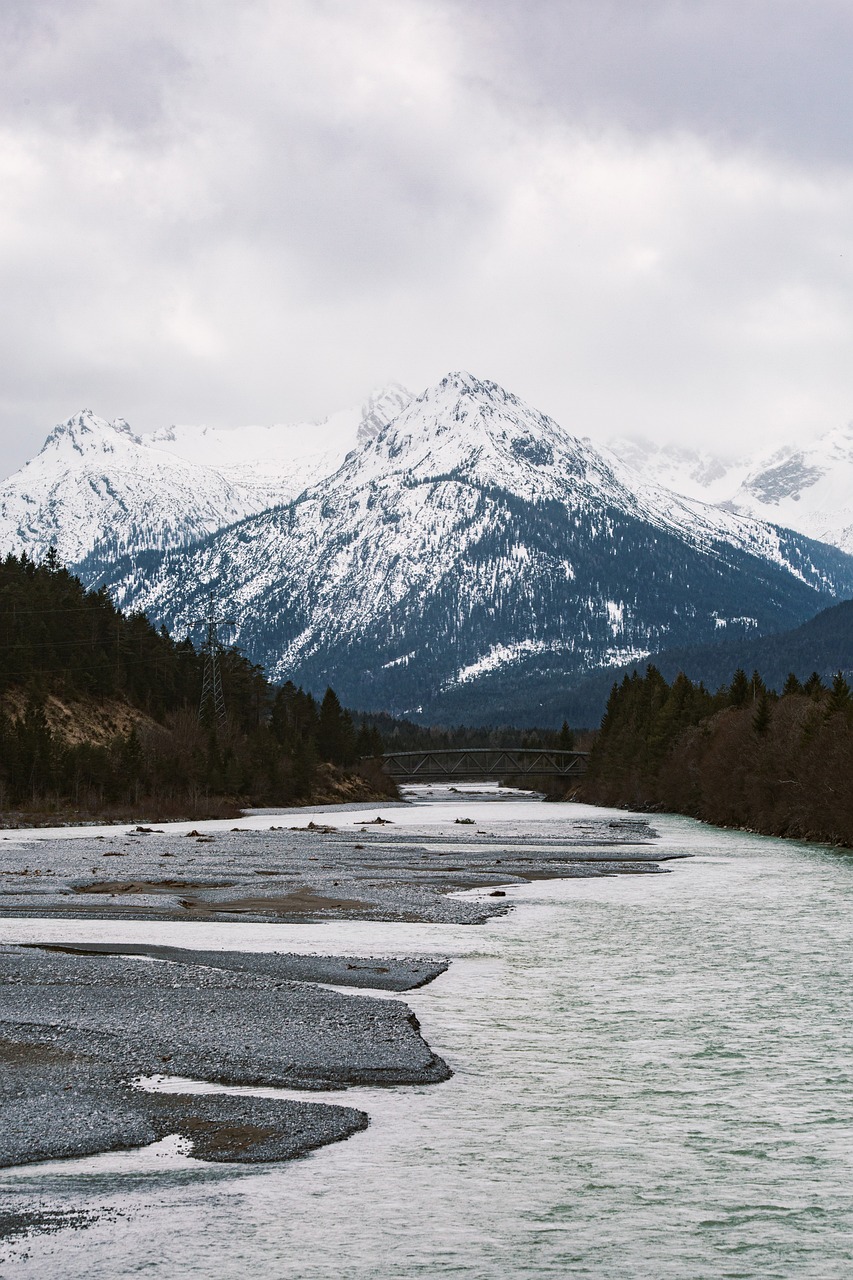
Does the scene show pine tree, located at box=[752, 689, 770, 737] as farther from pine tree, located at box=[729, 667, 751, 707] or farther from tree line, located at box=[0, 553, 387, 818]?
tree line, located at box=[0, 553, 387, 818]

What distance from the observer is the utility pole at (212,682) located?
15944 cm

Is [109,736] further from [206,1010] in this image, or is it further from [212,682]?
[206,1010]

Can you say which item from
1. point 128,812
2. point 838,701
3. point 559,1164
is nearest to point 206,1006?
point 559,1164

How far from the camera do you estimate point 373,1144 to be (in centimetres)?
1703

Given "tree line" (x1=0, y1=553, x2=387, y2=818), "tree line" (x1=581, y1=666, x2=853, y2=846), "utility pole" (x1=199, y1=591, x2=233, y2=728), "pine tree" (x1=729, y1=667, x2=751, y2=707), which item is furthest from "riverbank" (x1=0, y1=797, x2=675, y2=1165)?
"utility pole" (x1=199, y1=591, x2=233, y2=728)

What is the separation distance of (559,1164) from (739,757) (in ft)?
321

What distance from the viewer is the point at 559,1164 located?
643 inches

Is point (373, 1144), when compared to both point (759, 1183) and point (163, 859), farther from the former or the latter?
point (163, 859)

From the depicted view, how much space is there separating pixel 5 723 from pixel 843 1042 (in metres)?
116

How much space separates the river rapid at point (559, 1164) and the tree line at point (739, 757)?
58894 millimetres

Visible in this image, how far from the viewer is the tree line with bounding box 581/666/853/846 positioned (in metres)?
88.7

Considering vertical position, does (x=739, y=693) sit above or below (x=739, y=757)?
above

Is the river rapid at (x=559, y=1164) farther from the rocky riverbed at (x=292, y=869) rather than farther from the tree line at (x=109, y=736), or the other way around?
the tree line at (x=109, y=736)

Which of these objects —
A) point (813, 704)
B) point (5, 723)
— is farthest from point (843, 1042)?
point (5, 723)
